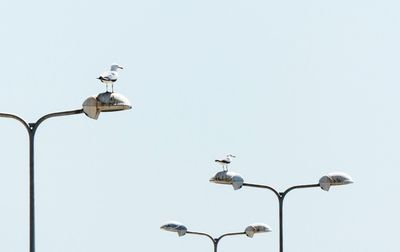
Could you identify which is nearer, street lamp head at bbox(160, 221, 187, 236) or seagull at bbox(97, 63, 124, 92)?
seagull at bbox(97, 63, 124, 92)

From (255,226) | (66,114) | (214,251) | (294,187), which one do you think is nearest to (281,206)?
(294,187)

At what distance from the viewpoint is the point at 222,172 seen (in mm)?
36125

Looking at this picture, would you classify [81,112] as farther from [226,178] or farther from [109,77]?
[226,178]

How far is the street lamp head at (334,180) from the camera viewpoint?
35.2m

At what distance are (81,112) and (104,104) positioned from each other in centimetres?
80

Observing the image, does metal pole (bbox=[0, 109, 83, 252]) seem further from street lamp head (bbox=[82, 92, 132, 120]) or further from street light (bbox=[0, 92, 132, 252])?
street lamp head (bbox=[82, 92, 132, 120])

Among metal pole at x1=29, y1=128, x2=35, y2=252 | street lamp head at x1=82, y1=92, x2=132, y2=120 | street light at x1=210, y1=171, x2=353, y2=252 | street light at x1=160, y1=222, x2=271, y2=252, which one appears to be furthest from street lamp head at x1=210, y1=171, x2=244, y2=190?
street lamp head at x1=82, y1=92, x2=132, y2=120

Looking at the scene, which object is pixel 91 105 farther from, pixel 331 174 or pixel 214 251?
pixel 214 251

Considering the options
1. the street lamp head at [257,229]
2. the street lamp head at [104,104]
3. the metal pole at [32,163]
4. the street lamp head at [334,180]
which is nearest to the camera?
the street lamp head at [104,104]

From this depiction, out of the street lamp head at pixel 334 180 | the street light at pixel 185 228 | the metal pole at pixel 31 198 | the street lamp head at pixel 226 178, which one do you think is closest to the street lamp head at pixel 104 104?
the metal pole at pixel 31 198

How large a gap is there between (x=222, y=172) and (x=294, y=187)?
7.22 feet

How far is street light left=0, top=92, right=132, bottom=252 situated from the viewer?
23350 mm

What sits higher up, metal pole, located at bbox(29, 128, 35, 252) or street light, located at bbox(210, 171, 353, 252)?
street light, located at bbox(210, 171, 353, 252)

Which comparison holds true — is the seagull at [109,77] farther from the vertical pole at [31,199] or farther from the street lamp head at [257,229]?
the street lamp head at [257,229]
